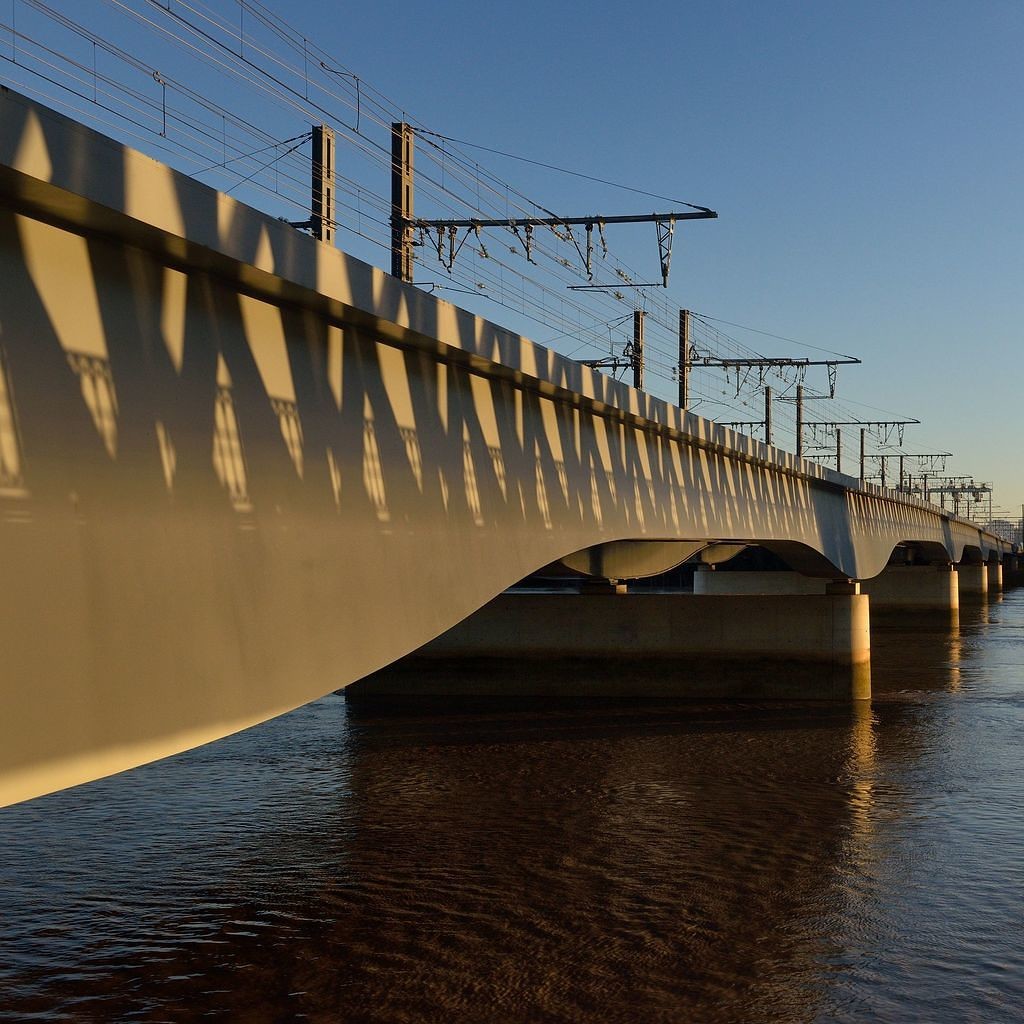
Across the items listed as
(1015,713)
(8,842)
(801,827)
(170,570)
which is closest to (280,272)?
(170,570)

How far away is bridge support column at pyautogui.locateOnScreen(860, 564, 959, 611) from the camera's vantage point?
231ft

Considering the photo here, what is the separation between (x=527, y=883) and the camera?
14672 millimetres

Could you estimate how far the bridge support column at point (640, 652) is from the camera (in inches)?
1266

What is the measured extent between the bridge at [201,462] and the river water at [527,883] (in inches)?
129

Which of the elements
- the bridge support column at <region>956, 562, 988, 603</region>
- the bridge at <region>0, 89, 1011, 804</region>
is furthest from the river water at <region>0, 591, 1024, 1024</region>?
the bridge support column at <region>956, 562, 988, 603</region>

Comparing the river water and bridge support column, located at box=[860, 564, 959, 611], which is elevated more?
bridge support column, located at box=[860, 564, 959, 611]

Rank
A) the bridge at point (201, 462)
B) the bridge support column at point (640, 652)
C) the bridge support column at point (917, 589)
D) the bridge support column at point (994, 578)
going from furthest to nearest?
the bridge support column at point (994, 578), the bridge support column at point (917, 589), the bridge support column at point (640, 652), the bridge at point (201, 462)

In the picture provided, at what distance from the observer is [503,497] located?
48.7 feet

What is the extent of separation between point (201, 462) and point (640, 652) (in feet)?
81.8

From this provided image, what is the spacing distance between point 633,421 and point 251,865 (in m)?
9.58

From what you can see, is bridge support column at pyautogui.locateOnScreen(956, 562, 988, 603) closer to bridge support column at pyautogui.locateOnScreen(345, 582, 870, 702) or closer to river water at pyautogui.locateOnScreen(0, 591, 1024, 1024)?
bridge support column at pyautogui.locateOnScreen(345, 582, 870, 702)

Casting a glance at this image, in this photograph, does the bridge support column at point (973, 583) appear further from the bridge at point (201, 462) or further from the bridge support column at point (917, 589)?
the bridge at point (201, 462)

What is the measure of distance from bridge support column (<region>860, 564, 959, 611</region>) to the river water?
46856 millimetres

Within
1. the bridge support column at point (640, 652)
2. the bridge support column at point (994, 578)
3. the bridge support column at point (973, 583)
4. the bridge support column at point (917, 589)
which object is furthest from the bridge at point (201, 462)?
the bridge support column at point (994, 578)
